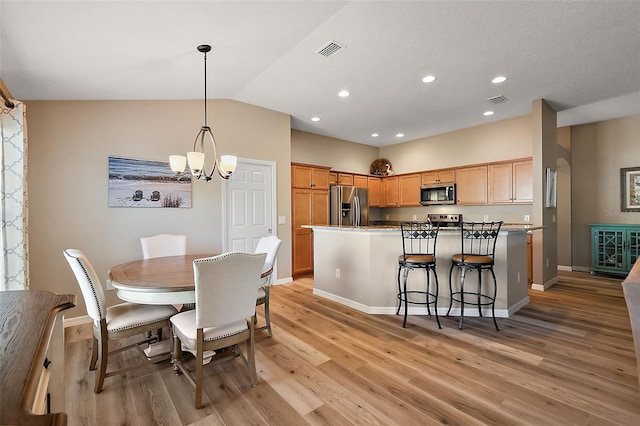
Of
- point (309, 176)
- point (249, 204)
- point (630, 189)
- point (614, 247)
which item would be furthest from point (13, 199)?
point (630, 189)

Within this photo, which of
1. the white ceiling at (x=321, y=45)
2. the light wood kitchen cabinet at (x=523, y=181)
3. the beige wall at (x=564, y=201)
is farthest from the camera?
the beige wall at (x=564, y=201)

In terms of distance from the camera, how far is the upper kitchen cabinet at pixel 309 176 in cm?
540

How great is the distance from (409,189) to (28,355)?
Result: 669cm

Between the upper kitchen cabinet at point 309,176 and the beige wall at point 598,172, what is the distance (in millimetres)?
4870

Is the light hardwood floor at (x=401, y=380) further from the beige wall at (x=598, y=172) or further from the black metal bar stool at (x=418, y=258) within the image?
the beige wall at (x=598, y=172)

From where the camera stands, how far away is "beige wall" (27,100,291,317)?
3074 mm

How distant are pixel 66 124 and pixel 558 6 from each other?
190 inches

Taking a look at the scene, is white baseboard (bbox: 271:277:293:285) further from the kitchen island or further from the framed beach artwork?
the framed beach artwork

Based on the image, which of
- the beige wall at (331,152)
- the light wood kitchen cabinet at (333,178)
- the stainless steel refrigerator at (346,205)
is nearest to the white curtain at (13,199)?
the beige wall at (331,152)

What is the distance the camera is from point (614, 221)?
5.25 metres

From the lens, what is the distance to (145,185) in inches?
142

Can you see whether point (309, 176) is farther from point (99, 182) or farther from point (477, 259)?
point (477, 259)

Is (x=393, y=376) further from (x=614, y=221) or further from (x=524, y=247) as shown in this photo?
(x=614, y=221)

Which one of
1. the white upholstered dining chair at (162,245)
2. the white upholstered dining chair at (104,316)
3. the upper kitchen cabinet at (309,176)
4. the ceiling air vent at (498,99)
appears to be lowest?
the white upholstered dining chair at (104,316)
